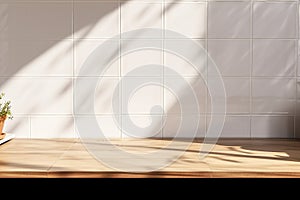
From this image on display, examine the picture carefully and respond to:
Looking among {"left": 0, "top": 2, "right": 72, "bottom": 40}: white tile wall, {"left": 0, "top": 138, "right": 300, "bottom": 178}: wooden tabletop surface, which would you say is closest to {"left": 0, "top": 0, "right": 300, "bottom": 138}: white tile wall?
{"left": 0, "top": 2, "right": 72, "bottom": 40}: white tile wall

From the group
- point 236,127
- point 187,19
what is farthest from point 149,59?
point 236,127

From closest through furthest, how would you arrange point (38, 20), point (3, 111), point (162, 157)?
point (162, 157)
point (3, 111)
point (38, 20)

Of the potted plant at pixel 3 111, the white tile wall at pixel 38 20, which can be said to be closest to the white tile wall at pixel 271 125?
the white tile wall at pixel 38 20

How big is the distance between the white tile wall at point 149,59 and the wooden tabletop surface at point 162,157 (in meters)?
0.11

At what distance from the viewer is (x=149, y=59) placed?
2088 millimetres

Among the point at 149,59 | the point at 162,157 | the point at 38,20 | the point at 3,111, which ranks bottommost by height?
the point at 162,157

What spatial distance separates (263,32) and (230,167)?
86 centimetres

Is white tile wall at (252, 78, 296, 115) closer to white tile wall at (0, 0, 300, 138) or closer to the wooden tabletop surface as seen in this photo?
white tile wall at (0, 0, 300, 138)

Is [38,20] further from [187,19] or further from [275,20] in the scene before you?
[275,20]

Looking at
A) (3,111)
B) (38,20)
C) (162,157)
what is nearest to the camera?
(162,157)

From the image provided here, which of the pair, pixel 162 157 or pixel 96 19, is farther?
pixel 96 19

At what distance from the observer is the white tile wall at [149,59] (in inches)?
81.0

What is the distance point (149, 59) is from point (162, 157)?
0.59 m
